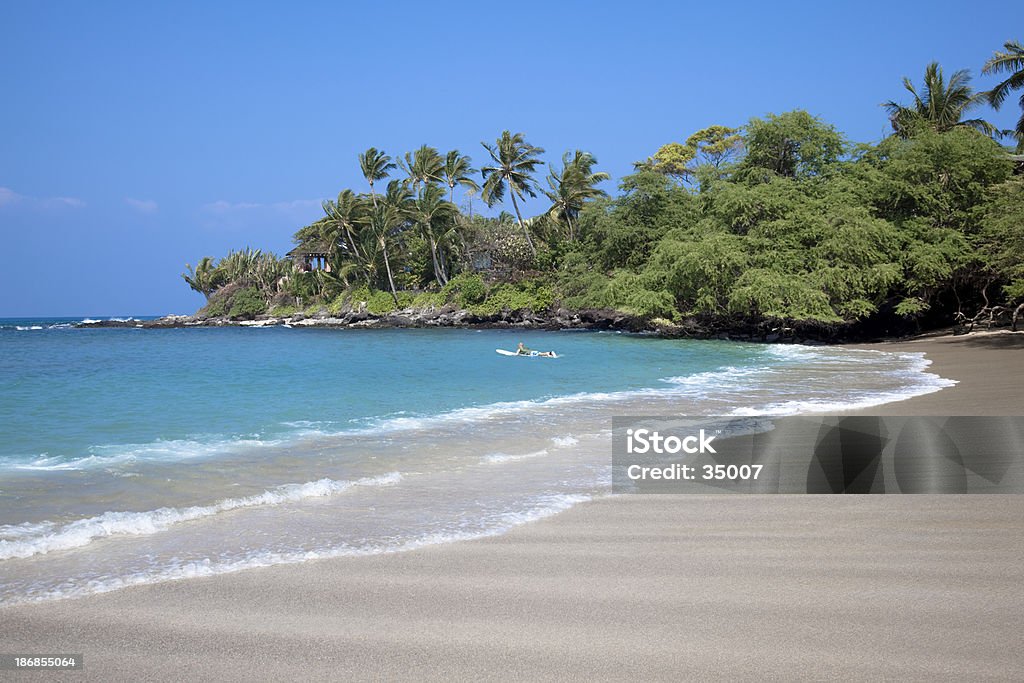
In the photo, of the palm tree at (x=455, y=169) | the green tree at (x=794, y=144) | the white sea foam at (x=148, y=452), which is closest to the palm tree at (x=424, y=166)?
the palm tree at (x=455, y=169)

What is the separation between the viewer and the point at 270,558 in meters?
4.37

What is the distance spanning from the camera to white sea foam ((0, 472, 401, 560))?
4.62 metres

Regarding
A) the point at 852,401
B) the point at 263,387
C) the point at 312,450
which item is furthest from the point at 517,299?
the point at 312,450

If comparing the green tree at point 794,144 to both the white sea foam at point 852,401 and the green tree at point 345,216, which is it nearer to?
the white sea foam at point 852,401

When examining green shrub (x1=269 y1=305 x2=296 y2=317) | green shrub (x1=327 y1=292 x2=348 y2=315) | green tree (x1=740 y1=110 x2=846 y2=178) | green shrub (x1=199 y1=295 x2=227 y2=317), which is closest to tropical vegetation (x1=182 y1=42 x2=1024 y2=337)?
green tree (x1=740 y1=110 x2=846 y2=178)

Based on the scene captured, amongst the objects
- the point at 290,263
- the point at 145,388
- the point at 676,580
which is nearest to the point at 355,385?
the point at 145,388

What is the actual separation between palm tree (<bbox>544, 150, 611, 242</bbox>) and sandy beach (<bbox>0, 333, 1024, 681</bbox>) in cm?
4526

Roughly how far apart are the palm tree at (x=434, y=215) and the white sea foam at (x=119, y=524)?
45019 millimetres

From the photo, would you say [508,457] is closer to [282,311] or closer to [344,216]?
[344,216]

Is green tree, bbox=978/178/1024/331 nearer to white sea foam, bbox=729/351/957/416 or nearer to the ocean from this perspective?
the ocean

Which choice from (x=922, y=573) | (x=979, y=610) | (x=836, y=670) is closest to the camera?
(x=836, y=670)

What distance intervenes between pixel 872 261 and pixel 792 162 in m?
8.71

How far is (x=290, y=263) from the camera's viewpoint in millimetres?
72125

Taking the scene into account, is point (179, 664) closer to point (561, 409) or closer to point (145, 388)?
point (561, 409)
